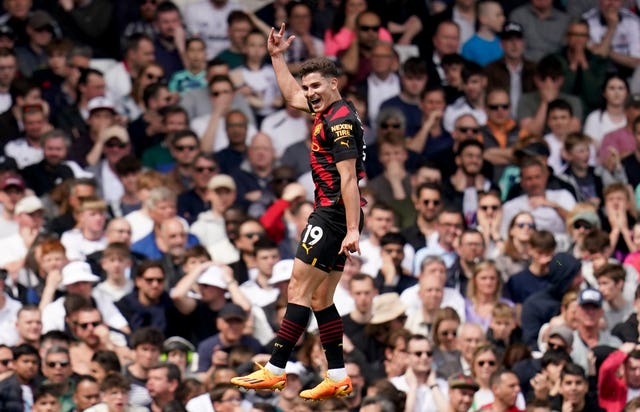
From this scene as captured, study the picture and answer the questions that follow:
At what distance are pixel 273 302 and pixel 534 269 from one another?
2800 millimetres

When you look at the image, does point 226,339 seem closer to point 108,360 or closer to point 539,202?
point 108,360

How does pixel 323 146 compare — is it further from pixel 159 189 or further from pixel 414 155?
pixel 414 155

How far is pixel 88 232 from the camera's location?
68.1 ft

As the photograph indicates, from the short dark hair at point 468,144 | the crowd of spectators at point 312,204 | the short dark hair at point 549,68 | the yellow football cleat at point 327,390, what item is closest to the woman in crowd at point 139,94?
the crowd of spectators at point 312,204

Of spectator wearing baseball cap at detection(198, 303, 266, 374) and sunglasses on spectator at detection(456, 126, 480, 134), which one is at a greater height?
sunglasses on spectator at detection(456, 126, 480, 134)

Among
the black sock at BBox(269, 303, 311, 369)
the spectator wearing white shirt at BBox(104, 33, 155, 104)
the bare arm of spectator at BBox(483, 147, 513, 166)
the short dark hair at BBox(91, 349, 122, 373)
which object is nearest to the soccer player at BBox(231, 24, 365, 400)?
the black sock at BBox(269, 303, 311, 369)

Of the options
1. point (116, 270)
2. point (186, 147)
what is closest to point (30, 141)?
point (186, 147)

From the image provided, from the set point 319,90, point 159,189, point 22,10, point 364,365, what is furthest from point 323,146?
point 22,10

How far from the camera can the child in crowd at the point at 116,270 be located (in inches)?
787

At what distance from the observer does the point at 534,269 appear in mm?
20516

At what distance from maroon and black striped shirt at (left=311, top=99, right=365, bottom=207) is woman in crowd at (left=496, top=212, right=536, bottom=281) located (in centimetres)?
652

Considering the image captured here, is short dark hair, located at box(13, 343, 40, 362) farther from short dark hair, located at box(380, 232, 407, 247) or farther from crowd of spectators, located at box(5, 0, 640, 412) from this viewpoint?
short dark hair, located at box(380, 232, 407, 247)

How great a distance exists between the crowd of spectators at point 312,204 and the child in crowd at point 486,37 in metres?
0.03

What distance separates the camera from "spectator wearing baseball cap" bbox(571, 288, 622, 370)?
19.4 metres
